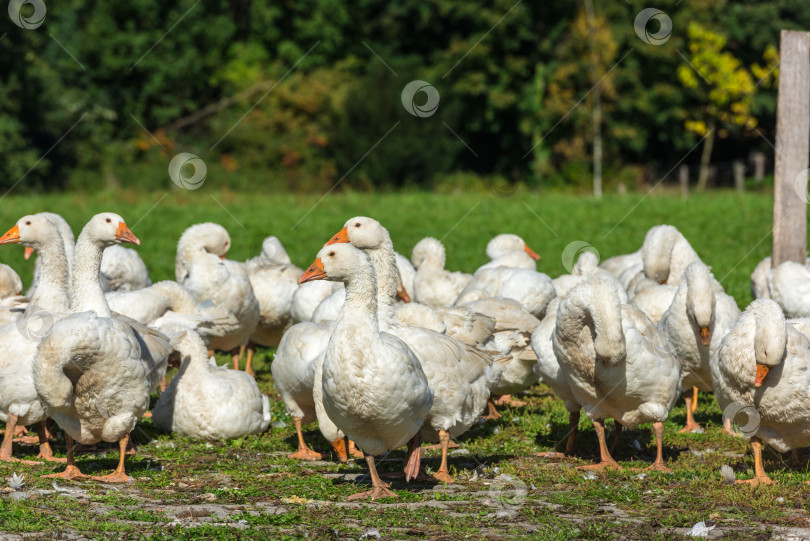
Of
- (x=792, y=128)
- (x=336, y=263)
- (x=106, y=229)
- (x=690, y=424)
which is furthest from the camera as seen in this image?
(x=792, y=128)

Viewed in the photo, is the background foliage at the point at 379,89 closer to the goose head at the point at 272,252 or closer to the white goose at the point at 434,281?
the goose head at the point at 272,252

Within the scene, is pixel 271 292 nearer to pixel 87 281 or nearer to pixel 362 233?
pixel 87 281

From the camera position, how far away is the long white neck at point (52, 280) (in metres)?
9.03

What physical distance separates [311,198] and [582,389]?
21928 millimetres

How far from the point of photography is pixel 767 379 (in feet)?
25.0

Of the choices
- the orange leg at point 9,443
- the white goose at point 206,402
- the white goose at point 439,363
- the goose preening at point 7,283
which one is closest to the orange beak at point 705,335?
the white goose at point 439,363

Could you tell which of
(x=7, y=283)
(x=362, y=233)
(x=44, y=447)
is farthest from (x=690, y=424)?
(x=7, y=283)

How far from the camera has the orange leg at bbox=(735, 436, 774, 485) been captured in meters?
7.50

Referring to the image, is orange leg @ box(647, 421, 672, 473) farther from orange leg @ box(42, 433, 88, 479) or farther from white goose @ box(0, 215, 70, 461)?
white goose @ box(0, 215, 70, 461)

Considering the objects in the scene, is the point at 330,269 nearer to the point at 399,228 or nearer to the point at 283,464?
the point at 283,464

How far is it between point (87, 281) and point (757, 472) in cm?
577

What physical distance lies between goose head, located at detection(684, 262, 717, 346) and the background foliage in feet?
94.2

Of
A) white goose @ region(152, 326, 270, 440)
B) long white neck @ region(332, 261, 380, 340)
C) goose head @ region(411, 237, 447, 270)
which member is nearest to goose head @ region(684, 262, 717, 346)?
long white neck @ region(332, 261, 380, 340)

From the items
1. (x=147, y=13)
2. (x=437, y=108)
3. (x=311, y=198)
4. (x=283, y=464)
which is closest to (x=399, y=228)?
(x=311, y=198)
